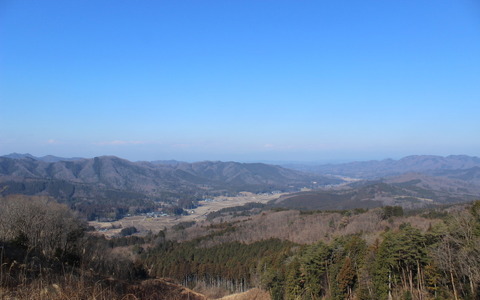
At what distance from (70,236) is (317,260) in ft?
59.5

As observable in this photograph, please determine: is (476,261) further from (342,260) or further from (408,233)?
(342,260)

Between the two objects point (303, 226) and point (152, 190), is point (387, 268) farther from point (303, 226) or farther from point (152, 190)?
point (152, 190)

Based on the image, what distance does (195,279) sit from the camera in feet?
118

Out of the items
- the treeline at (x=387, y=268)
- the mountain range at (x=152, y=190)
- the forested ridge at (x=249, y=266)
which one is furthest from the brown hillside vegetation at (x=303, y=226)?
the mountain range at (x=152, y=190)

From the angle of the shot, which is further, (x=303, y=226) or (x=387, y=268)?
(x=303, y=226)

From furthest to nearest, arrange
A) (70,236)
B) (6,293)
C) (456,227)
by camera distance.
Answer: (70,236) < (456,227) < (6,293)

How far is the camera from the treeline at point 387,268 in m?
14.0

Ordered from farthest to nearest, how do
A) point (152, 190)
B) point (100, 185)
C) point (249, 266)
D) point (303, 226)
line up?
point (152, 190), point (100, 185), point (303, 226), point (249, 266)

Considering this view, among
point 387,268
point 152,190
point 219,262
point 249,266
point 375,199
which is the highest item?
point 387,268

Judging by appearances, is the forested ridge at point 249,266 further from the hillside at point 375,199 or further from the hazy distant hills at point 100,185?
the hazy distant hills at point 100,185

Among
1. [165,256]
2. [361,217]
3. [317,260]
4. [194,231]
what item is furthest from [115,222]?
[317,260]

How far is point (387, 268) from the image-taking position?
1769 cm

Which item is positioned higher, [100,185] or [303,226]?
[303,226]

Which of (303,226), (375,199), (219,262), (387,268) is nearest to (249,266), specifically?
(219,262)
